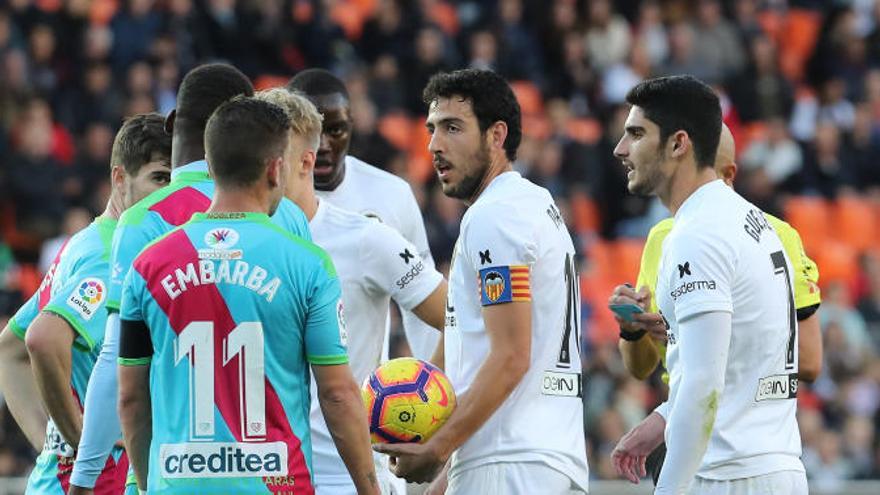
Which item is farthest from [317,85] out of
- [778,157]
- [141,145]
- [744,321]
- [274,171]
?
[778,157]

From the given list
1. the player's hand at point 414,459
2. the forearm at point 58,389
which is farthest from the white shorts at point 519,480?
the forearm at point 58,389

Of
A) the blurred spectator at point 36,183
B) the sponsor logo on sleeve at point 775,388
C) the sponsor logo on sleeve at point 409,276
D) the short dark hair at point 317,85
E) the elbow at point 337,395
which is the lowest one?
the elbow at point 337,395

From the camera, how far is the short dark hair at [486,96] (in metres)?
6.79

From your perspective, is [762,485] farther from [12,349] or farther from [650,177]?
[12,349]

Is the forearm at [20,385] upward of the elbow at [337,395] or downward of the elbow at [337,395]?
upward

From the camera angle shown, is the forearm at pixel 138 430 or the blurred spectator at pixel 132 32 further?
the blurred spectator at pixel 132 32

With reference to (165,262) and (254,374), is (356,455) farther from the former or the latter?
(165,262)

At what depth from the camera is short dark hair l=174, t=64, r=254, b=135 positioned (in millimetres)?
6434

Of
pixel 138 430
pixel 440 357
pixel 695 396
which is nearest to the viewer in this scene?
pixel 138 430

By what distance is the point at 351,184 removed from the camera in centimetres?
847

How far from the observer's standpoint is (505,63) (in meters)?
19.9

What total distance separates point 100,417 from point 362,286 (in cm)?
137

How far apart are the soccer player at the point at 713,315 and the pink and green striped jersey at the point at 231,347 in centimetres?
135

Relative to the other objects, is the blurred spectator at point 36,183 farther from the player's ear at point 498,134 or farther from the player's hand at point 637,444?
the player's hand at point 637,444
